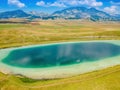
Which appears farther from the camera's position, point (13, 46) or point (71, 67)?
point (13, 46)

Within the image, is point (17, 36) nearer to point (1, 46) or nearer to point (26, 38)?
point (26, 38)

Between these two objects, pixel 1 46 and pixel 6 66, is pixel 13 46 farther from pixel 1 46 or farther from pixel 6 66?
pixel 6 66

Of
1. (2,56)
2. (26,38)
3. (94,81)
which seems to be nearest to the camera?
(94,81)

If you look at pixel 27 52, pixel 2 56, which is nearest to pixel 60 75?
pixel 2 56

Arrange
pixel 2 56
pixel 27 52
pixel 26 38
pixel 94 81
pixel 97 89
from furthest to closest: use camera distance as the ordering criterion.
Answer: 1. pixel 26 38
2. pixel 27 52
3. pixel 2 56
4. pixel 94 81
5. pixel 97 89

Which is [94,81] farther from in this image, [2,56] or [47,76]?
[2,56]

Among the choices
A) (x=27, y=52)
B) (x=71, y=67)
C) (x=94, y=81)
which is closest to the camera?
(x=94, y=81)

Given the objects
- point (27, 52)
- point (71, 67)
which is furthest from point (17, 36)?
point (71, 67)

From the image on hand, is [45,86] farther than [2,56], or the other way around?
[2,56]

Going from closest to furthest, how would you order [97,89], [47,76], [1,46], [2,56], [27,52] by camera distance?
[97,89] → [47,76] → [2,56] → [27,52] → [1,46]
